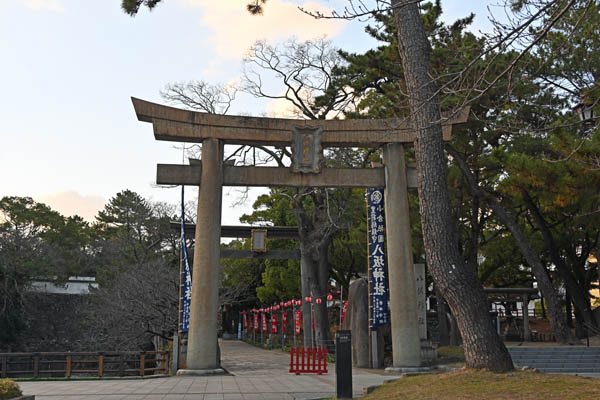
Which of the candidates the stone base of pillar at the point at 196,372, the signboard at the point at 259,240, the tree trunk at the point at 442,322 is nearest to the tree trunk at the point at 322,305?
the signboard at the point at 259,240

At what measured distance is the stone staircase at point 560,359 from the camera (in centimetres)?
1488

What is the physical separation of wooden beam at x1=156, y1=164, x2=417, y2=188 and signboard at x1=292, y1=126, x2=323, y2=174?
0.23 metres

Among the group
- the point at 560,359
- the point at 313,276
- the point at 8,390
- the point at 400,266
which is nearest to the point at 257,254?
the point at 313,276

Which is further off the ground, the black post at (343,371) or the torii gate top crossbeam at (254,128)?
the torii gate top crossbeam at (254,128)

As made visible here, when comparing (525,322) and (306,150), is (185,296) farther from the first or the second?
(525,322)

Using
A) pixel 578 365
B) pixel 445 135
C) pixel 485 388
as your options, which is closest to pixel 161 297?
pixel 445 135

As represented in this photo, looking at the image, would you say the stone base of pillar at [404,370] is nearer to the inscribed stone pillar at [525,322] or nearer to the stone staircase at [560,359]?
the stone staircase at [560,359]

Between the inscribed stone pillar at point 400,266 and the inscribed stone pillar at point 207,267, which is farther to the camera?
the inscribed stone pillar at point 400,266

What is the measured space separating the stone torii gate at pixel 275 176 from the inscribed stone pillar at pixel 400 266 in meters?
0.03

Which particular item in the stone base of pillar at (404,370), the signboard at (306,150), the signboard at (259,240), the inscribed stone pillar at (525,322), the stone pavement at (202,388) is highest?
the signboard at (306,150)

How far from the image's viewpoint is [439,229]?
9.31 m

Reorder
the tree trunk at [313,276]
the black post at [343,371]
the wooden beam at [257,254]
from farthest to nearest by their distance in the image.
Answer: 1. the tree trunk at [313,276]
2. the wooden beam at [257,254]
3. the black post at [343,371]

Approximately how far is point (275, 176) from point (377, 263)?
3.79m

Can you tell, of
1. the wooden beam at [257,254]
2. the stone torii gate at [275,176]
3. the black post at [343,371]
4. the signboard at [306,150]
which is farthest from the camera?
the wooden beam at [257,254]
